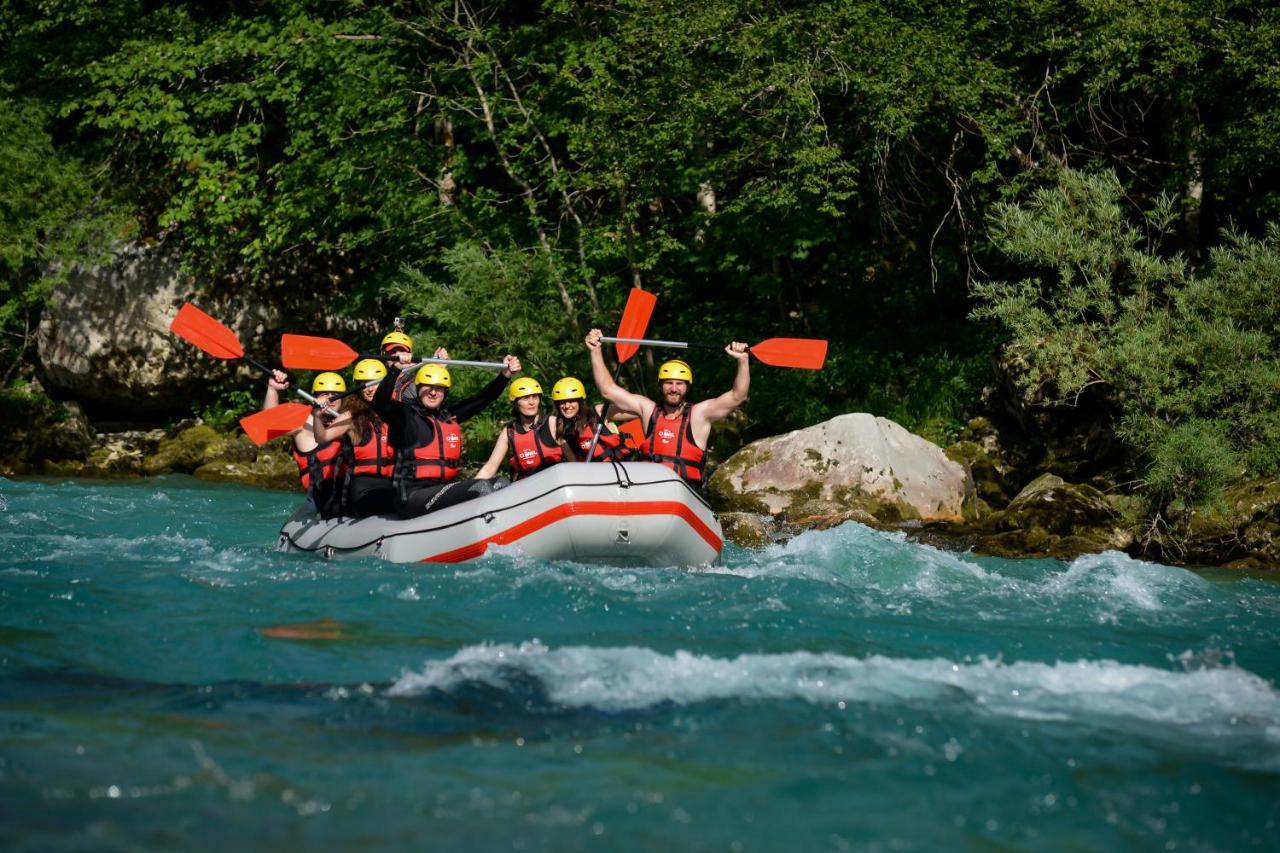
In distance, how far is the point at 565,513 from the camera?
7332 millimetres

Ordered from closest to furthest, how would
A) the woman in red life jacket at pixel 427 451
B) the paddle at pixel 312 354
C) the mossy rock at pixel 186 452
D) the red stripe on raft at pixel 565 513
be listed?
the red stripe on raft at pixel 565 513 → the woman in red life jacket at pixel 427 451 → the paddle at pixel 312 354 → the mossy rock at pixel 186 452

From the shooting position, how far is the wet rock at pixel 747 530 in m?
10.4

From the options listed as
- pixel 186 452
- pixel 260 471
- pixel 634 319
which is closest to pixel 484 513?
pixel 634 319

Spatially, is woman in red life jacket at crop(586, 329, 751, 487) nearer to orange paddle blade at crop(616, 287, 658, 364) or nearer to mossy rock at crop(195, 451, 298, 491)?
orange paddle blade at crop(616, 287, 658, 364)

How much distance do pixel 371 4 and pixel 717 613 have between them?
14.6m

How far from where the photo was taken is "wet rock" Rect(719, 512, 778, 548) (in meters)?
10.4

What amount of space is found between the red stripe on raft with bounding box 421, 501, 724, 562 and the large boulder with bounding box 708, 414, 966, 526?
3.99 m

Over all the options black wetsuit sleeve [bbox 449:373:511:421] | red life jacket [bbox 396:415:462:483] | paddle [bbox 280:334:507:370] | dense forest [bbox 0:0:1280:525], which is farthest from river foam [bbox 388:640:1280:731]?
dense forest [bbox 0:0:1280:525]

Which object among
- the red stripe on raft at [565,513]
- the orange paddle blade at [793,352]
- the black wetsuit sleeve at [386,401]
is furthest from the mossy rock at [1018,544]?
the black wetsuit sleeve at [386,401]

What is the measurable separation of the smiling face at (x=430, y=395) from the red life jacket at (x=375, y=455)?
1.14 ft

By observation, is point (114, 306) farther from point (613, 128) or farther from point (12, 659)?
point (12, 659)

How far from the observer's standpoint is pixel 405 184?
53.5 feet

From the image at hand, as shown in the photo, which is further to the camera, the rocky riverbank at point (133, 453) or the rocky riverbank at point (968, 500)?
the rocky riverbank at point (133, 453)

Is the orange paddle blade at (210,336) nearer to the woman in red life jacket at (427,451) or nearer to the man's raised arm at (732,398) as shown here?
the woman in red life jacket at (427,451)
